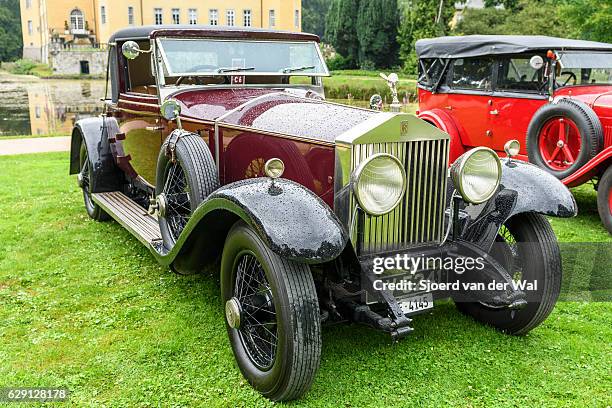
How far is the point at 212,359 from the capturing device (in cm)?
334

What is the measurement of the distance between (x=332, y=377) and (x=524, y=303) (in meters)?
1.20

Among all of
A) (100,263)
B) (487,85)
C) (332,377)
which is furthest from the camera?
(487,85)

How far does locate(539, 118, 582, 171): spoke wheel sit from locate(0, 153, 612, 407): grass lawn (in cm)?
295

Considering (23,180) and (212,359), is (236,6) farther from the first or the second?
(212,359)

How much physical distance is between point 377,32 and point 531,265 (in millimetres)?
41476

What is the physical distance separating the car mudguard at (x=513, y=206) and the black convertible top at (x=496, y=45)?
4165 millimetres

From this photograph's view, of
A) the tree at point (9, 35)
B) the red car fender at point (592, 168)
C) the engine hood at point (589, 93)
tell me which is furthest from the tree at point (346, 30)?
the tree at point (9, 35)

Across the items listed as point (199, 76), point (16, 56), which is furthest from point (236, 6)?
point (199, 76)

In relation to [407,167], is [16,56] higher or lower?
higher

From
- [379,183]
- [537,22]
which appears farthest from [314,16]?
[379,183]

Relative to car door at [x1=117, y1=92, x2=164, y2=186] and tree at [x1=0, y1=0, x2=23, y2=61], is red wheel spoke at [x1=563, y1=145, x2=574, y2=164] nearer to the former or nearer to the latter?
car door at [x1=117, y1=92, x2=164, y2=186]

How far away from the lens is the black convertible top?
279 inches

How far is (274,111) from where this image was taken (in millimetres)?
3895

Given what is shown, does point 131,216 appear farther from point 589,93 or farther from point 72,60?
point 72,60
